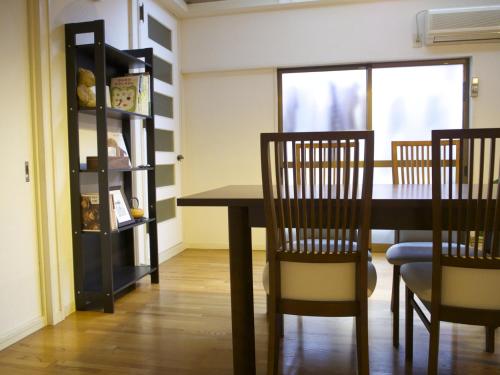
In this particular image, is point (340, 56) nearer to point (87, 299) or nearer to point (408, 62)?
point (408, 62)

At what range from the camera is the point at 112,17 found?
3.06m

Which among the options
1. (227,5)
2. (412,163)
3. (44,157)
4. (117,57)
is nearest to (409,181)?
(412,163)

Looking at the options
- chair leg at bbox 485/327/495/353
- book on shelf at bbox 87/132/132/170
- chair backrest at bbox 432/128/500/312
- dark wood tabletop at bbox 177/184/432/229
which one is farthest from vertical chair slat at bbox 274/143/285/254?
book on shelf at bbox 87/132/132/170

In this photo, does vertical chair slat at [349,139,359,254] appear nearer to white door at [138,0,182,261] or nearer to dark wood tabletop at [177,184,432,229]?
dark wood tabletop at [177,184,432,229]

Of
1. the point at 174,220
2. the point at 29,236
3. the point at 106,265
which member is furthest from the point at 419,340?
the point at 174,220

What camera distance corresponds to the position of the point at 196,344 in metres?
2.14

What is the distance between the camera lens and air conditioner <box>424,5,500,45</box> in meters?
3.69

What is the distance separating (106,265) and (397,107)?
10.1 ft

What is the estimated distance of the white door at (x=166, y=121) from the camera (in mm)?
3828

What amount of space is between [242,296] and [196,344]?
0.58 metres

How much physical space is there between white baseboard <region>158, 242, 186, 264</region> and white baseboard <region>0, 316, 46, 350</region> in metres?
1.54

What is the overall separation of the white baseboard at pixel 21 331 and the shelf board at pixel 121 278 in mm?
370

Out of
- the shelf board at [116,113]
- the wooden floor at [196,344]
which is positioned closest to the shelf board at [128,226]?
the wooden floor at [196,344]

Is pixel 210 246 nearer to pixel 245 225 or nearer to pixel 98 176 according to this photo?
pixel 98 176
